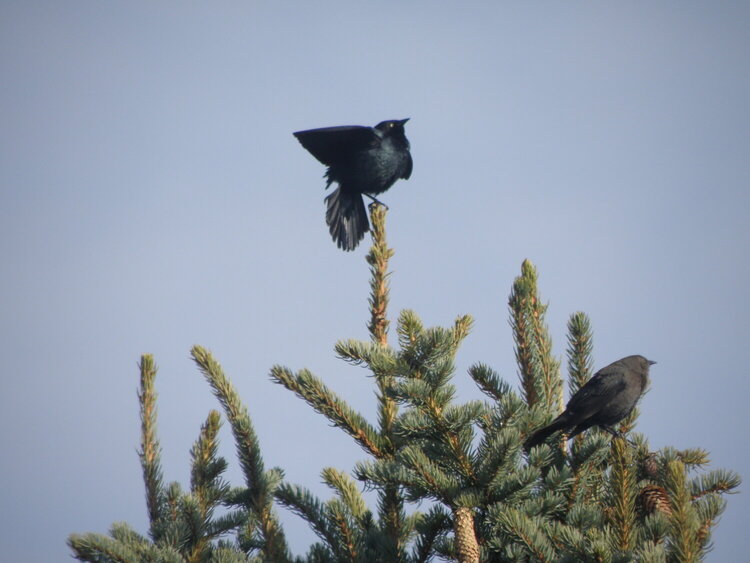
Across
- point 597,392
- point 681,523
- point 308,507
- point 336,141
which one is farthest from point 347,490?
point 336,141

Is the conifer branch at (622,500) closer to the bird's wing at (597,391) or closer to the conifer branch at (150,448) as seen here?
the bird's wing at (597,391)

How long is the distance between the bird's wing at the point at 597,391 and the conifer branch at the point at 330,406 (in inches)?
41.3

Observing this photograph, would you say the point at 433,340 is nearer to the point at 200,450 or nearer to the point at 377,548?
the point at 377,548

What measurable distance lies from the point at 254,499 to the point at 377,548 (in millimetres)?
540

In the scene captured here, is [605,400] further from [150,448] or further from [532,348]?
[150,448]

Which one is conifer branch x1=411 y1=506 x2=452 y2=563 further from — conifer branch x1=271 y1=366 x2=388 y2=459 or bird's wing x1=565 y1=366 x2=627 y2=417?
bird's wing x1=565 y1=366 x2=627 y2=417

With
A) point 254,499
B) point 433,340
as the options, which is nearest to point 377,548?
point 254,499

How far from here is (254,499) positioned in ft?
10.1

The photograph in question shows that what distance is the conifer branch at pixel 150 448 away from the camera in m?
3.22

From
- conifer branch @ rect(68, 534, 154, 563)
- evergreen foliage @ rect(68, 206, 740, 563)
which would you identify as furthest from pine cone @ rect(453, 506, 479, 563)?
conifer branch @ rect(68, 534, 154, 563)

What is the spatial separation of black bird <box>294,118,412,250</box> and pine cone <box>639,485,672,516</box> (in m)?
5.90

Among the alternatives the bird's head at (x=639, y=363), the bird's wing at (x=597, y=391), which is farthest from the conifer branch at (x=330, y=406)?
the bird's head at (x=639, y=363)

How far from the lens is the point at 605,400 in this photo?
4.40 m

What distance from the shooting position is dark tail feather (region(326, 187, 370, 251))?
911cm
